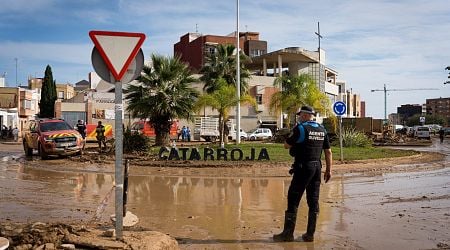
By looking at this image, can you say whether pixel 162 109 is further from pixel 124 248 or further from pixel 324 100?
pixel 124 248

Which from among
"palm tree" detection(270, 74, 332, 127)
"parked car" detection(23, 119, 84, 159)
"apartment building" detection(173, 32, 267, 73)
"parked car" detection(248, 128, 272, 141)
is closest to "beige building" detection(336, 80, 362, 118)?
"apartment building" detection(173, 32, 267, 73)

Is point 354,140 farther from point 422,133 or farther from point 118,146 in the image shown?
point 422,133

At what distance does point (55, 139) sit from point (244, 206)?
14132 mm

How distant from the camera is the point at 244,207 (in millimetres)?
9727

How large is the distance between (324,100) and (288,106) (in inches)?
99.3

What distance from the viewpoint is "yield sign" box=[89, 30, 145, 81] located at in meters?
5.77

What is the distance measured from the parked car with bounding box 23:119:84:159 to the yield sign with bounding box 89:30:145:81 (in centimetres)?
1692

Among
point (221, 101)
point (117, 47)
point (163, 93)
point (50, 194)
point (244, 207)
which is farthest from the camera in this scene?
point (221, 101)

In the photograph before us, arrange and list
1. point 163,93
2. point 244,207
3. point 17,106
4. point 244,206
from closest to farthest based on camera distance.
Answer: point 244,207 → point 244,206 → point 163,93 → point 17,106

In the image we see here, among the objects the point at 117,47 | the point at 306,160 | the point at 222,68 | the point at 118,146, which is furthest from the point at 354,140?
the point at 117,47

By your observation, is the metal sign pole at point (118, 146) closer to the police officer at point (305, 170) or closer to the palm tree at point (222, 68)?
the police officer at point (305, 170)

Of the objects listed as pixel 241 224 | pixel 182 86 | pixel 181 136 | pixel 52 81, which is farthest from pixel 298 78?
pixel 52 81

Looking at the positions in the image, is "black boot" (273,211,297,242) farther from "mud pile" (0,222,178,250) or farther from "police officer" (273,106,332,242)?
"mud pile" (0,222,178,250)

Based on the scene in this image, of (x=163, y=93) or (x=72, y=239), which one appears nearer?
(x=72, y=239)
